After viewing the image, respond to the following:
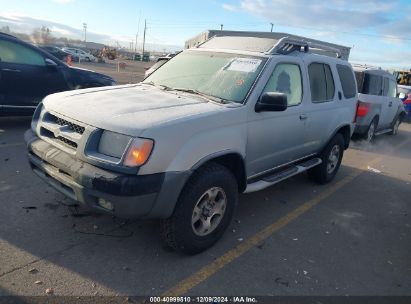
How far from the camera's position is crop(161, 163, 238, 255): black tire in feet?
10.7

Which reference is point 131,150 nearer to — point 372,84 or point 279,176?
point 279,176

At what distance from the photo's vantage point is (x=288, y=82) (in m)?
4.55

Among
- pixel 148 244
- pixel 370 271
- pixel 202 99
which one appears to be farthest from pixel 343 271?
pixel 202 99

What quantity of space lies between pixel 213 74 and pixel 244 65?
1.18 ft

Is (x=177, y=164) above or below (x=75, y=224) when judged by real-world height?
above

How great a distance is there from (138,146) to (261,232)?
1.94 meters

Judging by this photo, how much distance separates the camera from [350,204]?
542 centimetres

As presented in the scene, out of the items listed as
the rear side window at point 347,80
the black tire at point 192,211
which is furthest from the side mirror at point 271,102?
the rear side window at point 347,80

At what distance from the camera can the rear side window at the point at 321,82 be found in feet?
16.6

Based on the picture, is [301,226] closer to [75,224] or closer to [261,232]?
[261,232]

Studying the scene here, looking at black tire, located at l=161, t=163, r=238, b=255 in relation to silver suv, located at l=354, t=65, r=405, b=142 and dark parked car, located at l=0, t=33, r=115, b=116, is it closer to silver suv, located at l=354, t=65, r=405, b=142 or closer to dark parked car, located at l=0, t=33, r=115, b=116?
dark parked car, located at l=0, t=33, r=115, b=116

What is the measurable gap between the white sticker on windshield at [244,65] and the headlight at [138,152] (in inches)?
67.9

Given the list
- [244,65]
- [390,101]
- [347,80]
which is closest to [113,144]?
[244,65]

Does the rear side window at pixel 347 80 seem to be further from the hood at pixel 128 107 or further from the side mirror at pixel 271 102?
the hood at pixel 128 107
